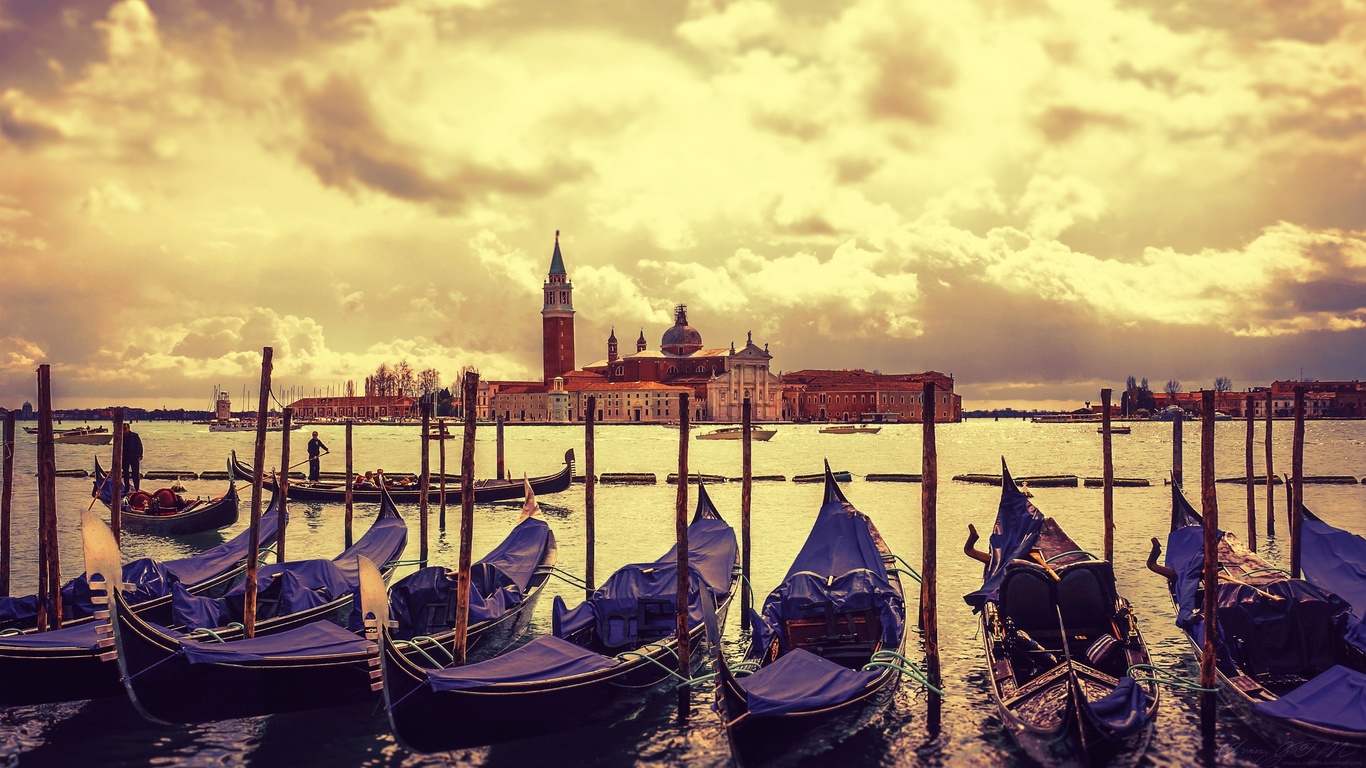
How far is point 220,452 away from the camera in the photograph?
204 feet

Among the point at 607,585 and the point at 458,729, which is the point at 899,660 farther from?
the point at 458,729

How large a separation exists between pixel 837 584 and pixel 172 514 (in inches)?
614

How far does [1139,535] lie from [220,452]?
188 ft

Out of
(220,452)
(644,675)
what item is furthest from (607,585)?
(220,452)

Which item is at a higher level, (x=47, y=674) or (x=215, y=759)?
(x=47, y=674)

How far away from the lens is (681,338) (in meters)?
116

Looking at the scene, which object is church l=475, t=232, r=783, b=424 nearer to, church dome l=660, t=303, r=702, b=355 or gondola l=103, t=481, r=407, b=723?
church dome l=660, t=303, r=702, b=355

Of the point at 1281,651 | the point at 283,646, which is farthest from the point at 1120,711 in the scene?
the point at 283,646

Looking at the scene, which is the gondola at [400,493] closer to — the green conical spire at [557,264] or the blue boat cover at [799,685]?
the blue boat cover at [799,685]

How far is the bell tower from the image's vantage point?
109 metres

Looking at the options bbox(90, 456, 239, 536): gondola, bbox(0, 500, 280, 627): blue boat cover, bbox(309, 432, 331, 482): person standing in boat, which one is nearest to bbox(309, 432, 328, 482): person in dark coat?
bbox(309, 432, 331, 482): person standing in boat

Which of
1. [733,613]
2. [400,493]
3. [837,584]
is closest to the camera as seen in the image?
[837,584]

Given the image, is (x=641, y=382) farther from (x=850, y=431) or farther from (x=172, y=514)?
(x=172, y=514)

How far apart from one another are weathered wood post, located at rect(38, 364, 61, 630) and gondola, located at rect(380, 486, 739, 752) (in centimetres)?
391
